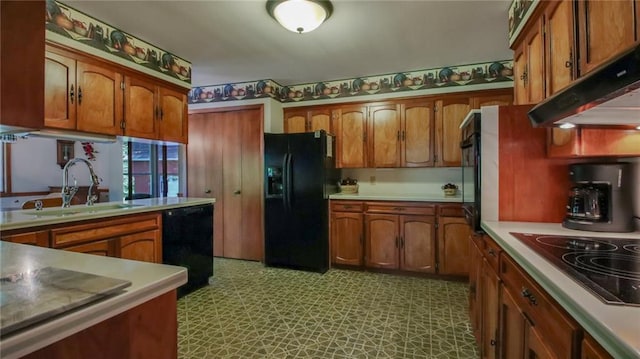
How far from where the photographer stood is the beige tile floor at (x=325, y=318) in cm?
205

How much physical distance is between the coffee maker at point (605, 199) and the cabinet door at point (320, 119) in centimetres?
294

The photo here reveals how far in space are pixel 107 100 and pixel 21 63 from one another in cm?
223

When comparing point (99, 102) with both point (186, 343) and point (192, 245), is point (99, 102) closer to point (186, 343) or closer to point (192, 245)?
point (192, 245)

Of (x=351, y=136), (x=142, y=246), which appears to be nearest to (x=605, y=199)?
(x=351, y=136)

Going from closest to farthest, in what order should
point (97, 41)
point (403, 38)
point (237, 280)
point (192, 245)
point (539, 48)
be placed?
point (539, 48)
point (97, 41)
point (403, 38)
point (192, 245)
point (237, 280)

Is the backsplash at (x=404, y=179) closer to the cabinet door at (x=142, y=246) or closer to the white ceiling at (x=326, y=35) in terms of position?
the white ceiling at (x=326, y=35)

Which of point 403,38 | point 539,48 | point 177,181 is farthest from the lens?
point 177,181

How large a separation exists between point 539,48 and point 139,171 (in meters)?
4.44

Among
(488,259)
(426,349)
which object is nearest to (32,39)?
(488,259)

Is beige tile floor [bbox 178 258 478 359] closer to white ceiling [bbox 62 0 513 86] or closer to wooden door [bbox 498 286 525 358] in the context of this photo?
wooden door [bbox 498 286 525 358]

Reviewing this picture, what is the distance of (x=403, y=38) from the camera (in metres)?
2.81

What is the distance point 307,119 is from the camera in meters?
4.25

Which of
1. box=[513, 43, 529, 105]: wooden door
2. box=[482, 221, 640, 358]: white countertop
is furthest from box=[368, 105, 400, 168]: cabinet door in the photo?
box=[482, 221, 640, 358]: white countertop

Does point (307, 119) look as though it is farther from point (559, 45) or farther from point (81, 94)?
point (559, 45)
